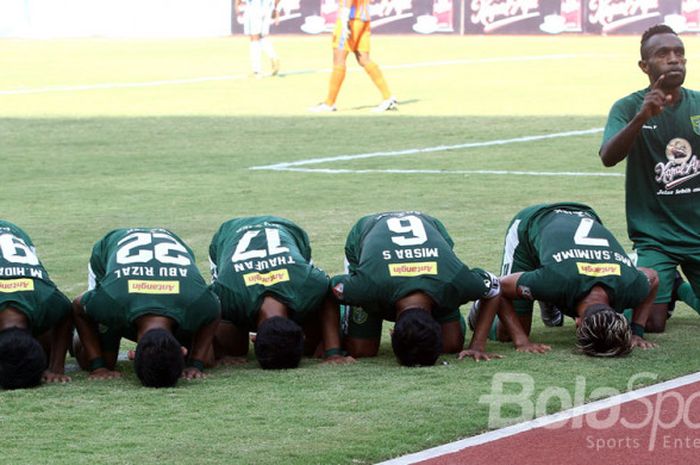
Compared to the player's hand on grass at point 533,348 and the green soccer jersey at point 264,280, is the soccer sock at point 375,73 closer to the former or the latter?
the green soccer jersey at point 264,280

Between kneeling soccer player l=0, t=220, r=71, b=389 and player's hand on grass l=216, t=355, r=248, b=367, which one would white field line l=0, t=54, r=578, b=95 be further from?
kneeling soccer player l=0, t=220, r=71, b=389

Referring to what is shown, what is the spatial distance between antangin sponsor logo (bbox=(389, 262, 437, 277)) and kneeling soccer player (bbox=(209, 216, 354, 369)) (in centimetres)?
35

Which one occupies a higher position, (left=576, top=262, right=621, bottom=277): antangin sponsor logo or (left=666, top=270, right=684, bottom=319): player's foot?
Result: (left=576, top=262, right=621, bottom=277): antangin sponsor logo

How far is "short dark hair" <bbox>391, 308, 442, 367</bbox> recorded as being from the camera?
7.08 meters

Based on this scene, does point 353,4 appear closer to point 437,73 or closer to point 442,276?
point 437,73

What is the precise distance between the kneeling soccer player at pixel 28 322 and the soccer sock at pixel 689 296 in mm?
3409

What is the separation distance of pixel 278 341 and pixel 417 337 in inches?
25.0

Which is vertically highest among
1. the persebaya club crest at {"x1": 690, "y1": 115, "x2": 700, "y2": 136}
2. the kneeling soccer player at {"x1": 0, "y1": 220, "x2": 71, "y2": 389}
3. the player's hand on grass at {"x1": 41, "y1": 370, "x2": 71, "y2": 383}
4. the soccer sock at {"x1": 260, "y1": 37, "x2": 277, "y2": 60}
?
the persebaya club crest at {"x1": 690, "y1": 115, "x2": 700, "y2": 136}

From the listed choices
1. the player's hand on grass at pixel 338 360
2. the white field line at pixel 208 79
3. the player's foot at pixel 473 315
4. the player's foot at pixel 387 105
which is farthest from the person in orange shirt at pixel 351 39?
the player's hand on grass at pixel 338 360

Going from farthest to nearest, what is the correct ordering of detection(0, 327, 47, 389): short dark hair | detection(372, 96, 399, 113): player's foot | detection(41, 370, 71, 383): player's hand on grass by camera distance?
1. detection(372, 96, 399, 113): player's foot
2. detection(41, 370, 71, 383): player's hand on grass
3. detection(0, 327, 47, 389): short dark hair

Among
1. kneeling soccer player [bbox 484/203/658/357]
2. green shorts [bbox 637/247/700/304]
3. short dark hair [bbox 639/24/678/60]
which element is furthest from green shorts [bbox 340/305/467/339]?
short dark hair [bbox 639/24/678/60]

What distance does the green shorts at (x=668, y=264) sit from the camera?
831 centimetres

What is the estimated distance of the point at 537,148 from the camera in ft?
55.7

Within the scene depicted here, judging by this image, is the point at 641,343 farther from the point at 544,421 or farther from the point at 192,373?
the point at 192,373
